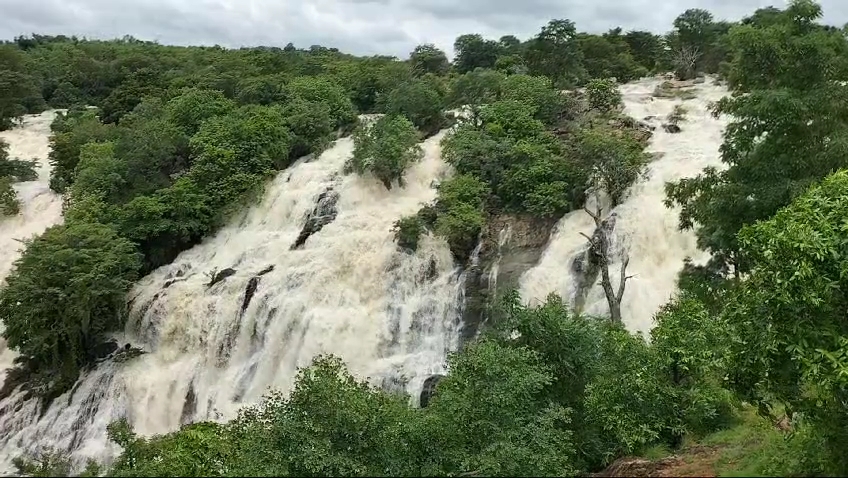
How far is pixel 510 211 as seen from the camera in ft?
68.4

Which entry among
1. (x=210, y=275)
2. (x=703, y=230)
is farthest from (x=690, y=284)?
(x=210, y=275)

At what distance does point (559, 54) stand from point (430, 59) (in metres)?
10.8

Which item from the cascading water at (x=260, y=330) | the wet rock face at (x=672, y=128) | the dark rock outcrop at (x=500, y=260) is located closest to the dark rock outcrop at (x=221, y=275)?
the cascading water at (x=260, y=330)

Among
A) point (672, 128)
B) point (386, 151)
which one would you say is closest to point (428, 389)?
point (386, 151)

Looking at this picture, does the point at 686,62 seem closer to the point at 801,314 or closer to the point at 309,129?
the point at 309,129

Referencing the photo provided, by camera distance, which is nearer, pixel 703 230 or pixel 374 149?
pixel 703 230

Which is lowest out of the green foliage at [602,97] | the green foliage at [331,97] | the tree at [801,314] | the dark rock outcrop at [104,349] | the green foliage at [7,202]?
the dark rock outcrop at [104,349]

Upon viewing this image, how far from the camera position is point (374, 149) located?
23.4 m

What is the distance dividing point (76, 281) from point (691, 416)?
52.9 ft

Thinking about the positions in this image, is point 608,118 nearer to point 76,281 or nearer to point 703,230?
point 703,230

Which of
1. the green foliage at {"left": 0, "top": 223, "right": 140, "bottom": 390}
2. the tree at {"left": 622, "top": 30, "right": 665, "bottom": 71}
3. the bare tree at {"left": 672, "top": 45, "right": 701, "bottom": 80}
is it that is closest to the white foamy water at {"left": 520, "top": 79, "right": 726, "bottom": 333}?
the green foliage at {"left": 0, "top": 223, "right": 140, "bottom": 390}

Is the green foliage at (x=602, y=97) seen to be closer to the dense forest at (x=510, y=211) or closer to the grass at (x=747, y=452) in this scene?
the dense forest at (x=510, y=211)

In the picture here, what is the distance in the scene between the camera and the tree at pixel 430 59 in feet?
137

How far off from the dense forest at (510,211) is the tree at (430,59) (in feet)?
0.59
